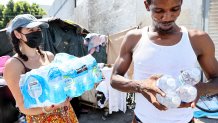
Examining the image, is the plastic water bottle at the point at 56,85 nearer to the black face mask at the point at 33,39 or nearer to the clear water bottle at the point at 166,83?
the black face mask at the point at 33,39

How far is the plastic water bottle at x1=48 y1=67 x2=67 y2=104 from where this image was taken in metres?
1.91

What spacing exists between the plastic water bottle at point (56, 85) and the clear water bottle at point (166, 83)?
814 millimetres

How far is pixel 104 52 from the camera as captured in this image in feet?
21.3

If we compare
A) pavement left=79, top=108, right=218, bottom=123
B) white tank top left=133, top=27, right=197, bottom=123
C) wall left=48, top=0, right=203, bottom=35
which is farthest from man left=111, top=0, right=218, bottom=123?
wall left=48, top=0, right=203, bottom=35

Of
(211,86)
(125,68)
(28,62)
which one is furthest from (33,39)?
(211,86)

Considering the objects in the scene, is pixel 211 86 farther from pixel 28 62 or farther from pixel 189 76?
pixel 28 62

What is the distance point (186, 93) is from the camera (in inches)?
53.4

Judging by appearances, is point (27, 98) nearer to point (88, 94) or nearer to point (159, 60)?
point (159, 60)

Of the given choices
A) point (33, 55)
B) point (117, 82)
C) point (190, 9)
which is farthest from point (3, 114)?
point (190, 9)

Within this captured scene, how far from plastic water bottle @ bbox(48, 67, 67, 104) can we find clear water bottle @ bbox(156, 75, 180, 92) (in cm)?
81

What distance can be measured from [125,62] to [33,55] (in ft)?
3.23

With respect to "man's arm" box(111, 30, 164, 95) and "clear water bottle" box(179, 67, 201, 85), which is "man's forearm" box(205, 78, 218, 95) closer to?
"clear water bottle" box(179, 67, 201, 85)

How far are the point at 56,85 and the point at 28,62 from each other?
412 mm

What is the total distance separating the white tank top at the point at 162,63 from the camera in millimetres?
1501
